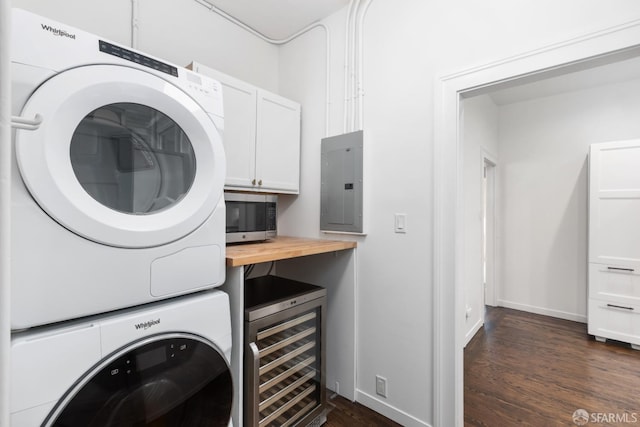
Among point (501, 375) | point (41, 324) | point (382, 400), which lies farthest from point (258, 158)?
point (501, 375)

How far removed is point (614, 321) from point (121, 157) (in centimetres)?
420

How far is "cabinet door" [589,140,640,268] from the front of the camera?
9.15 feet

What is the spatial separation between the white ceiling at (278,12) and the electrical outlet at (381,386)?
2.49m

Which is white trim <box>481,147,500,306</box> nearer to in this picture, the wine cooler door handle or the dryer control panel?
the wine cooler door handle

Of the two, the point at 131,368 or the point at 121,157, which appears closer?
the point at 131,368

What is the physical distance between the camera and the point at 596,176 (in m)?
2.97

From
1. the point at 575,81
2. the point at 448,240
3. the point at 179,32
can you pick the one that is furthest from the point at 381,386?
the point at 575,81

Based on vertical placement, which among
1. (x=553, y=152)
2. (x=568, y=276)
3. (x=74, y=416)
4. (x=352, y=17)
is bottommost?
(x=568, y=276)

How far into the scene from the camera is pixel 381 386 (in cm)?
177

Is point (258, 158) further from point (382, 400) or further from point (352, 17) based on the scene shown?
point (382, 400)

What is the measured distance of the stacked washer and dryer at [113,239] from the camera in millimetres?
724

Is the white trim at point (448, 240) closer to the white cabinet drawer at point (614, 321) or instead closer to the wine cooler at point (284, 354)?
the wine cooler at point (284, 354)

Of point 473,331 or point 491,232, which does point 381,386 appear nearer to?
point 473,331

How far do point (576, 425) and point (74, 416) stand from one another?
97.8 inches
